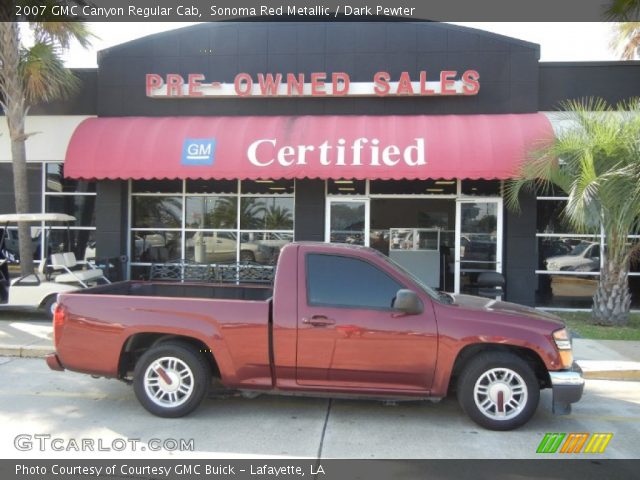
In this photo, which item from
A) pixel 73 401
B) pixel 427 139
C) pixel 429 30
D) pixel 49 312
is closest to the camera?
pixel 73 401

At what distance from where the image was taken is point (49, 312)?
31.8ft

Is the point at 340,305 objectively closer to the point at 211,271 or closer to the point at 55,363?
the point at 55,363

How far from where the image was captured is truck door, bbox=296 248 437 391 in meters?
4.88

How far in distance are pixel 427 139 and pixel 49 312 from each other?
804 centimetres

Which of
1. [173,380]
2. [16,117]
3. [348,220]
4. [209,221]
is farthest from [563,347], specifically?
[16,117]

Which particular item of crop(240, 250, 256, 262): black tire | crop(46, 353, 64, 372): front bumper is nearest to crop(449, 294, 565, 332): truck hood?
crop(46, 353, 64, 372): front bumper

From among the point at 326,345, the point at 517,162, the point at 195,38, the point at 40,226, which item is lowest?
the point at 326,345

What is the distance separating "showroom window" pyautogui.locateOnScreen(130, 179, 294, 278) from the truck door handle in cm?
738

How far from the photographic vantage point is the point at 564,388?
4812 mm

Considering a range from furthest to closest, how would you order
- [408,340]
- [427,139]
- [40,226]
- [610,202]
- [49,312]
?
[40,226] < [427,139] < [49,312] < [610,202] < [408,340]

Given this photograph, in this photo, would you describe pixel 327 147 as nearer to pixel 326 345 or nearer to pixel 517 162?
pixel 517 162

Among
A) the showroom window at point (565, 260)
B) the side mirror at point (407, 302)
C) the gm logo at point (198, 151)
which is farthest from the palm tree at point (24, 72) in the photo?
the showroom window at point (565, 260)

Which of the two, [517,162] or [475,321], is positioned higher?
[517,162]

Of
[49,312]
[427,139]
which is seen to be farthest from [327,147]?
[49,312]
